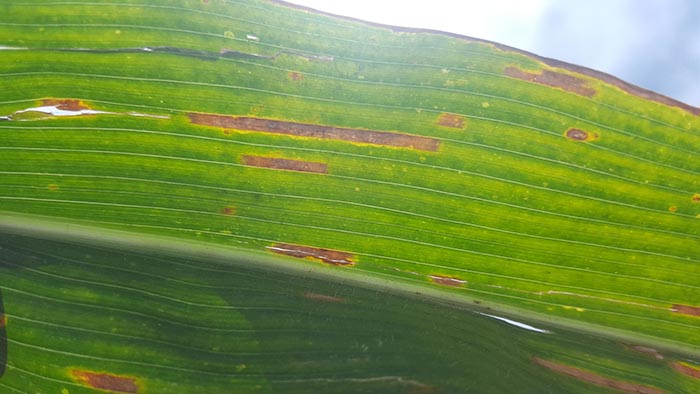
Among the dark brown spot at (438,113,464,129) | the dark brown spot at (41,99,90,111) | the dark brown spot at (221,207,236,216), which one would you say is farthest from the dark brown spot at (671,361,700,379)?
the dark brown spot at (41,99,90,111)

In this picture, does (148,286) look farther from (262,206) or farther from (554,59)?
(554,59)

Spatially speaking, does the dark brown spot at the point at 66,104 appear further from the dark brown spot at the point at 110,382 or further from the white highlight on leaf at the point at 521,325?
the white highlight on leaf at the point at 521,325

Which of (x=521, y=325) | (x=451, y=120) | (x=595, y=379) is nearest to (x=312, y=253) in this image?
(x=451, y=120)

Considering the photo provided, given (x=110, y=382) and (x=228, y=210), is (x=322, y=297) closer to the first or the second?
(x=228, y=210)

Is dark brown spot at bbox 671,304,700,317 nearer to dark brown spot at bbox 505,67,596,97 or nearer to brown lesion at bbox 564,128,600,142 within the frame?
brown lesion at bbox 564,128,600,142

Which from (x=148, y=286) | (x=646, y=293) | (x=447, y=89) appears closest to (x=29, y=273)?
(x=148, y=286)

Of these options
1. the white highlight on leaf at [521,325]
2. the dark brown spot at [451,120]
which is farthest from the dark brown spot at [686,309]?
the dark brown spot at [451,120]
